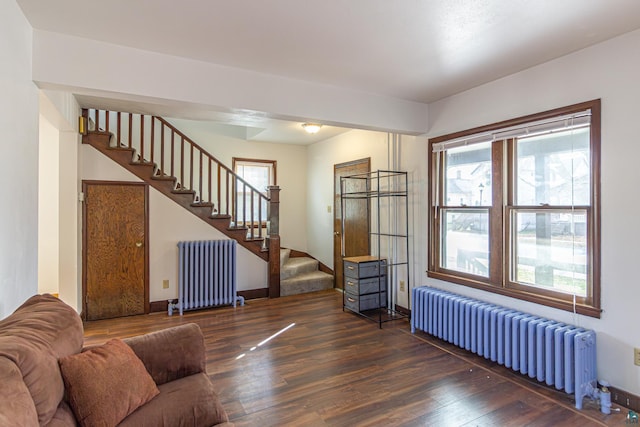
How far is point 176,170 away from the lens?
545 cm

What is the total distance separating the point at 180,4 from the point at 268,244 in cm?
373

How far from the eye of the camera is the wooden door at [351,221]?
5.07 meters

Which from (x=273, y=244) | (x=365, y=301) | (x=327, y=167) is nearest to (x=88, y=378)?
(x=365, y=301)

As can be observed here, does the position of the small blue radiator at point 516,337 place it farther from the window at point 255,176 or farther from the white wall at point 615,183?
the window at point 255,176

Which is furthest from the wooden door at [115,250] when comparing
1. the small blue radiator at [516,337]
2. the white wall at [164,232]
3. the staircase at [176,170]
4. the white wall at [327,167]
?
the small blue radiator at [516,337]

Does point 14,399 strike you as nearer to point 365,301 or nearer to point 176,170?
point 365,301

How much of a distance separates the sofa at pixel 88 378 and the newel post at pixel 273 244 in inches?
131

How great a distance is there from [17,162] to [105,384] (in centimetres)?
141

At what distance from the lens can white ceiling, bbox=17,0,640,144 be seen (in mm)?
1988

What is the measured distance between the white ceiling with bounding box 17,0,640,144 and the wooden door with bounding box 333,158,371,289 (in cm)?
235

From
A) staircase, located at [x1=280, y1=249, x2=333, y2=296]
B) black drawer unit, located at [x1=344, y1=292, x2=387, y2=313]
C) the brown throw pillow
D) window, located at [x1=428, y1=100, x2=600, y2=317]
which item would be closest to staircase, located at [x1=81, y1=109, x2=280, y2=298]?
staircase, located at [x1=280, y1=249, x2=333, y2=296]

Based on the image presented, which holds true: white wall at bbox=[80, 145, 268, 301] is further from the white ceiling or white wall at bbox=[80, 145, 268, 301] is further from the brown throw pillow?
the brown throw pillow

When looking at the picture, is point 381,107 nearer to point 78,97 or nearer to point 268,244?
point 268,244

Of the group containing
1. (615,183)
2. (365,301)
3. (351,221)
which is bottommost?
(365,301)
